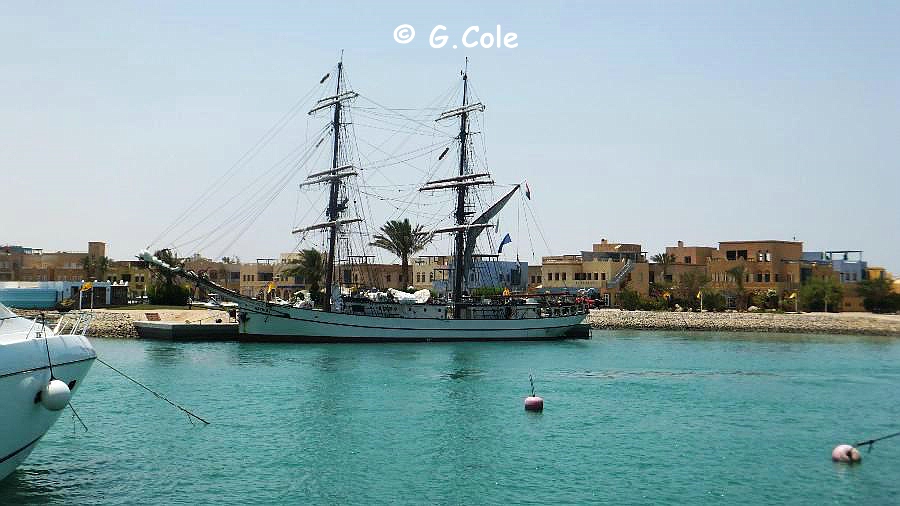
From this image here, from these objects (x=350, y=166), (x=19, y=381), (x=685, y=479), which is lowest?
(x=685, y=479)

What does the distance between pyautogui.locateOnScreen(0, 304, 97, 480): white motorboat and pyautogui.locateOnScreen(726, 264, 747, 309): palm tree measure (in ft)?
337

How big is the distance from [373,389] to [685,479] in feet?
68.3

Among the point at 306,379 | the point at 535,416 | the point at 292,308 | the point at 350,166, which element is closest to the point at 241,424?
the point at 535,416

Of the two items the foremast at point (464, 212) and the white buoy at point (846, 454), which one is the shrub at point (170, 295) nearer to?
the foremast at point (464, 212)

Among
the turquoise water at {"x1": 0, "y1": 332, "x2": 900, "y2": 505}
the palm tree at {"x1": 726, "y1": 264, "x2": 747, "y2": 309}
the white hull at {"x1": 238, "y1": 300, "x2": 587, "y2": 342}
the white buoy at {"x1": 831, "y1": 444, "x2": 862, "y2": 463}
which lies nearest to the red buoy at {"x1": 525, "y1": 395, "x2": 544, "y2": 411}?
the turquoise water at {"x1": 0, "y1": 332, "x2": 900, "y2": 505}

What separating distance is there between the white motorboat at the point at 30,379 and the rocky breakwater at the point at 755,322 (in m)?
89.6

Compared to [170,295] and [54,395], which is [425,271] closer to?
[170,295]

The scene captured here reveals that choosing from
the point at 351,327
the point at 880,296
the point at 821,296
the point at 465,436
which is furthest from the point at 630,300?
the point at 465,436

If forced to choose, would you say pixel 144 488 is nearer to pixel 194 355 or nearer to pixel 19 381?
pixel 19 381

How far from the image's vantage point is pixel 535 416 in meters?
35.3

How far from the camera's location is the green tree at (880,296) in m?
112

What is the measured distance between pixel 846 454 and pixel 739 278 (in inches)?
3549

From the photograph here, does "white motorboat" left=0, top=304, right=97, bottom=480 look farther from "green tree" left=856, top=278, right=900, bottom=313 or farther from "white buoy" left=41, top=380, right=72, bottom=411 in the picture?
"green tree" left=856, top=278, right=900, bottom=313

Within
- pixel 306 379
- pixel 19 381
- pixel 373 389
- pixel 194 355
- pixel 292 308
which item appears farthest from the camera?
pixel 292 308
